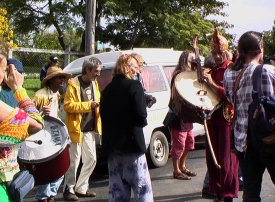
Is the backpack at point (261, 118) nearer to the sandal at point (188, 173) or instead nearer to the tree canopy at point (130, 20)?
the sandal at point (188, 173)

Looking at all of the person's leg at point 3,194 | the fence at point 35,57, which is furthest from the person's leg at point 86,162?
the fence at point 35,57

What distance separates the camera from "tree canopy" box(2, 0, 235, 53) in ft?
55.8

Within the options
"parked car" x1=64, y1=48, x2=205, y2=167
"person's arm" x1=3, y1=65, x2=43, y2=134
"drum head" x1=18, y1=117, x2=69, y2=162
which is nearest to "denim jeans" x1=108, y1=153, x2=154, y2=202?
"drum head" x1=18, y1=117, x2=69, y2=162

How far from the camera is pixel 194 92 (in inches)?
220

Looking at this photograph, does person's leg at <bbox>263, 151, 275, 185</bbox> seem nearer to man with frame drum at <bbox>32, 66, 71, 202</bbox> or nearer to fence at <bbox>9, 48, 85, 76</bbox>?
man with frame drum at <bbox>32, 66, 71, 202</bbox>

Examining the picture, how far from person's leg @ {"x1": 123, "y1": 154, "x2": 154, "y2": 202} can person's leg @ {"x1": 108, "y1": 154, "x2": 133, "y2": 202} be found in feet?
0.20

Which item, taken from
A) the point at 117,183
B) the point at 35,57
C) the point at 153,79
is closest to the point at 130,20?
the point at 35,57

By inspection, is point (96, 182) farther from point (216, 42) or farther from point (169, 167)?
point (216, 42)

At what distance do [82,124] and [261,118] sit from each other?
3.15 m

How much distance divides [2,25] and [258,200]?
31.5 feet

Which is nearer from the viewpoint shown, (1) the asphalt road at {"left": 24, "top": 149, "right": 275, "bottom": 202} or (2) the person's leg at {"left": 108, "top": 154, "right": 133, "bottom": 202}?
(2) the person's leg at {"left": 108, "top": 154, "right": 133, "bottom": 202}

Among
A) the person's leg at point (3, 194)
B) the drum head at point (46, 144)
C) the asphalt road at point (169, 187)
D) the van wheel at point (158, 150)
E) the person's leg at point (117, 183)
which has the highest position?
the person's leg at point (3, 194)

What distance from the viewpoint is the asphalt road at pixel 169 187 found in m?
6.29

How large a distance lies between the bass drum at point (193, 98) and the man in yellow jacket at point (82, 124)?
4.08 feet
